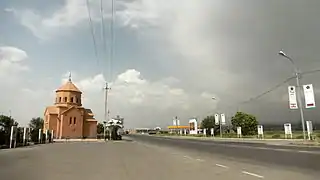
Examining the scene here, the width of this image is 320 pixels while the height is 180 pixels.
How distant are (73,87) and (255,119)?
5316 centimetres

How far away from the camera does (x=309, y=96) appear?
3641 centimetres

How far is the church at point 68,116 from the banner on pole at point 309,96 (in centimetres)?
6368

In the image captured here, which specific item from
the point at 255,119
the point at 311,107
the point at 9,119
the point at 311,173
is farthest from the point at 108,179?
the point at 255,119

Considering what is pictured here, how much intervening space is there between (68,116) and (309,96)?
212 ft

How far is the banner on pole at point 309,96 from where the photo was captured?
36156mm

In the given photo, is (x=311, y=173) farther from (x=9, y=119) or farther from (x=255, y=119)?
(x=255, y=119)

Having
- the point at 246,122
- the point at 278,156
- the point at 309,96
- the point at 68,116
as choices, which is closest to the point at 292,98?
the point at 309,96

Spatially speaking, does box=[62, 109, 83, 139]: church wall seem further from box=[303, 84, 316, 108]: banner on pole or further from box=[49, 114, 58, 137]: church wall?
box=[303, 84, 316, 108]: banner on pole

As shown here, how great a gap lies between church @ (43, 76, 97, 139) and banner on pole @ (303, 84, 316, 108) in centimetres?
6368

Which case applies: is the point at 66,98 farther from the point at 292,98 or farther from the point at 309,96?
the point at 309,96

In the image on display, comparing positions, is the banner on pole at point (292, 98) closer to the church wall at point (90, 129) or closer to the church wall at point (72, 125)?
the church wall at point (72, 125)

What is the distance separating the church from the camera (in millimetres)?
86312

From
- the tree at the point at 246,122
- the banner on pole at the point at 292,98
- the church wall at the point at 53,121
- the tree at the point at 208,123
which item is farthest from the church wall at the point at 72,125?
the banner on pole at the point at 292,98

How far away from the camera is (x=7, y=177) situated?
37.7 feet
